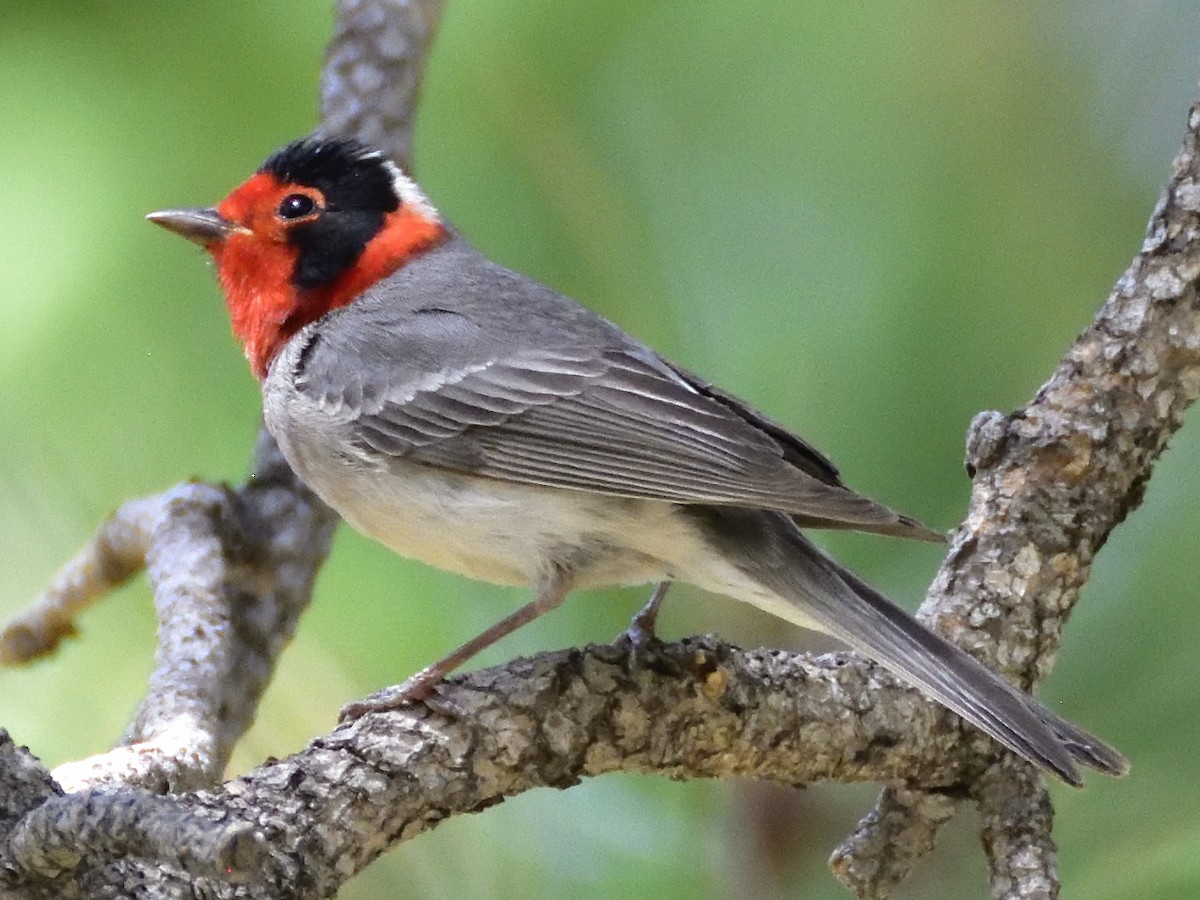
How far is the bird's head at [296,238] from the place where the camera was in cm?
206

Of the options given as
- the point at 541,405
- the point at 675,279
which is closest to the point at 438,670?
the point at 541,405

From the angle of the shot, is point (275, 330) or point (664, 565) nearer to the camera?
point (664, 565)

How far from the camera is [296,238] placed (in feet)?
6.87

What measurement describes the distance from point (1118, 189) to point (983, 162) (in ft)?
0.90

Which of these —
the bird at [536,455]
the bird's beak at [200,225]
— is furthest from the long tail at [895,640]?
the bird's beak at [200,225]

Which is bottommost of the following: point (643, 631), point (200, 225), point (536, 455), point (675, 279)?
point (643, 631)

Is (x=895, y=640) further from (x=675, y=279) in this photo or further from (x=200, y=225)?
(x=200, y=225)

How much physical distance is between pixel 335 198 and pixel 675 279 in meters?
0.57

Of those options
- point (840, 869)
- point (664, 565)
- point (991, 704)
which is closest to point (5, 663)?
point (664, 565)

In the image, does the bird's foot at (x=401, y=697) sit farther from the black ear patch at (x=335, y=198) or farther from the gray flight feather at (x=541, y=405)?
the black ear patch at (x=335, y=198)

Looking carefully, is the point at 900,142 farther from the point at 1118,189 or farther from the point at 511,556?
the point at 511,556

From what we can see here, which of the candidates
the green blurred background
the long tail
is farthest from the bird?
the green blurred background

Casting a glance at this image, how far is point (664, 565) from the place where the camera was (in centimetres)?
169

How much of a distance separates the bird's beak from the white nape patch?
0.25 meters
